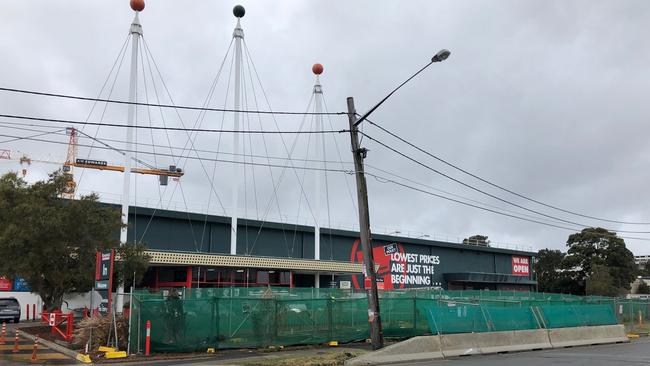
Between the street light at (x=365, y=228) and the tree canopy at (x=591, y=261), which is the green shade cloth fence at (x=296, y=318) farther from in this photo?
the tree canopy at (x=591, y=261)

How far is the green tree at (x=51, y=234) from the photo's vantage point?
75.1 feet

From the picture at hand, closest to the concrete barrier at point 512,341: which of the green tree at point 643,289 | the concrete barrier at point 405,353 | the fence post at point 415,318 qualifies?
the concrete barrier at point 405,353

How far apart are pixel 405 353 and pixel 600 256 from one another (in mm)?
72520

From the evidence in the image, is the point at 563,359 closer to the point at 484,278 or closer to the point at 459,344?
the point at 459,344

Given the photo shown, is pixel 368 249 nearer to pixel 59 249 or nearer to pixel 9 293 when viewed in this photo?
pixel 59 249

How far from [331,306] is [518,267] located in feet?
196

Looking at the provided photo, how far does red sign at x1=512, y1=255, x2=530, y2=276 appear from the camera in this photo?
75.6m

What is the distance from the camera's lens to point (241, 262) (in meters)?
40.1

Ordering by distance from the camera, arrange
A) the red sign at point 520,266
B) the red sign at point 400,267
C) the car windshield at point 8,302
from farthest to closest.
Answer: the red sign at point 520,266 → the red sign at point 400,267 → the car windshield at point 8,302

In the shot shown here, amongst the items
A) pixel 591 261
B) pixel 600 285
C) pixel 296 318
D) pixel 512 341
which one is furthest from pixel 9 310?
pixel 591 261

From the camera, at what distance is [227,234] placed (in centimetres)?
4656

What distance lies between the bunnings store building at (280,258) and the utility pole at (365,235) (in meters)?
2.47

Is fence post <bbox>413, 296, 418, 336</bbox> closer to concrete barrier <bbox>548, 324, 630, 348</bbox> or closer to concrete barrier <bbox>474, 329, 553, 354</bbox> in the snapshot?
concrete barrier <bbox>474, 329, 553, 354</bbox>

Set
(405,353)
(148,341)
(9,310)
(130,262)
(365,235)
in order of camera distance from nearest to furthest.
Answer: (148,341) → (405,353) → (365,235) → (130,262) → (9,310)
